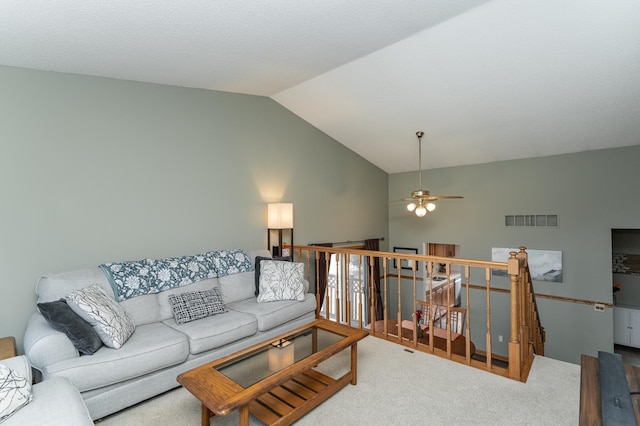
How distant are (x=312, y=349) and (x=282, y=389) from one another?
0.36 meters

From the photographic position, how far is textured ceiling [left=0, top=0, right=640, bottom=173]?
2.20 metres

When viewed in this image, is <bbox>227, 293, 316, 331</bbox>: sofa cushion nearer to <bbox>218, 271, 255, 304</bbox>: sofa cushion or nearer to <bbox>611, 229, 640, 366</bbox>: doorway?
<bbox>218, 271, 255, 304</bbox>: sofa cushion

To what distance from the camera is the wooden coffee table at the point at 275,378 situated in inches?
67.2

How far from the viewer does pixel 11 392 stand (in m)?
1.53

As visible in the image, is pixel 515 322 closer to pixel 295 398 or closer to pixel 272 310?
pixel 295 398

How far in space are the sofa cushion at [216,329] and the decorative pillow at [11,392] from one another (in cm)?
105

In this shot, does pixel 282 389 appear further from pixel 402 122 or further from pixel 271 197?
pixel 402 122

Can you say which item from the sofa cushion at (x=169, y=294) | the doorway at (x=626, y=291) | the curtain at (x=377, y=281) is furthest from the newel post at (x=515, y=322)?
the doorway at (x=626, y=291)

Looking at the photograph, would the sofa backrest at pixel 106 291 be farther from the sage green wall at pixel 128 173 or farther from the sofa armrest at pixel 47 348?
the sofa armrest at pixel 47 348

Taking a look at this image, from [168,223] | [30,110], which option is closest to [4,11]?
[30,110]

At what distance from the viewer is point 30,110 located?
8.68 ft

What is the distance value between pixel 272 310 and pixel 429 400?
1.57 meters

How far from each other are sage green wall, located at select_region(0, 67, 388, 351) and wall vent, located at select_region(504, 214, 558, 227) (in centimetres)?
351

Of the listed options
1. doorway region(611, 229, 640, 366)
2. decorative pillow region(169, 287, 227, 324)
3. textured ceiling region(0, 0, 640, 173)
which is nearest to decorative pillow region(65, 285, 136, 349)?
decorative pillow region(169, 287, 227, 324)
